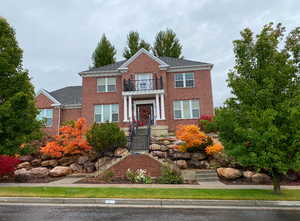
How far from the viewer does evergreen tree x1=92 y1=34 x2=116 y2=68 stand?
38.2 metres

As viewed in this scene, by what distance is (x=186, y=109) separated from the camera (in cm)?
2116

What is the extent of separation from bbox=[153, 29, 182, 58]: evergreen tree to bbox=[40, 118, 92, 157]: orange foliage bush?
29.3 metres

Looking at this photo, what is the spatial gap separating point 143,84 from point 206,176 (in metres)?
12.0

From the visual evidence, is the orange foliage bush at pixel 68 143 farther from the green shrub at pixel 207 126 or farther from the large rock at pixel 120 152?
the green shrub at pixel 207 126

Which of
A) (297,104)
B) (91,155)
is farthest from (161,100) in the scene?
(297,104)

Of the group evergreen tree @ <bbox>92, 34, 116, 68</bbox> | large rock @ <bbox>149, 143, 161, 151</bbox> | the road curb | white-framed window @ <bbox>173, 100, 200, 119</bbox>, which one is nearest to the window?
white-framed window @ <bbox>173, 100, 200, 119</bbox>

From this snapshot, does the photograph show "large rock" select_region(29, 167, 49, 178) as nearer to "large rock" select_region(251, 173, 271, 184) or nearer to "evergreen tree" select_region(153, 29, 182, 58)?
"large rock" select_region(251, 173, 271, 184)

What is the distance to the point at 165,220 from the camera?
550 cm

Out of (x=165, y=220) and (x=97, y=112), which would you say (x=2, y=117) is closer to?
(x=165, y=220)

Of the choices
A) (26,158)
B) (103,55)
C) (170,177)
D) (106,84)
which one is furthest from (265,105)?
(103,55)

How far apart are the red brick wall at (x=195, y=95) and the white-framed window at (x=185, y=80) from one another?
1.13 feet

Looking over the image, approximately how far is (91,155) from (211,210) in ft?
34.8

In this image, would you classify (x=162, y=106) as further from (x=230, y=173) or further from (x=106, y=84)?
(x=230, y=173)

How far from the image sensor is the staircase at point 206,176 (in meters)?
11.5
